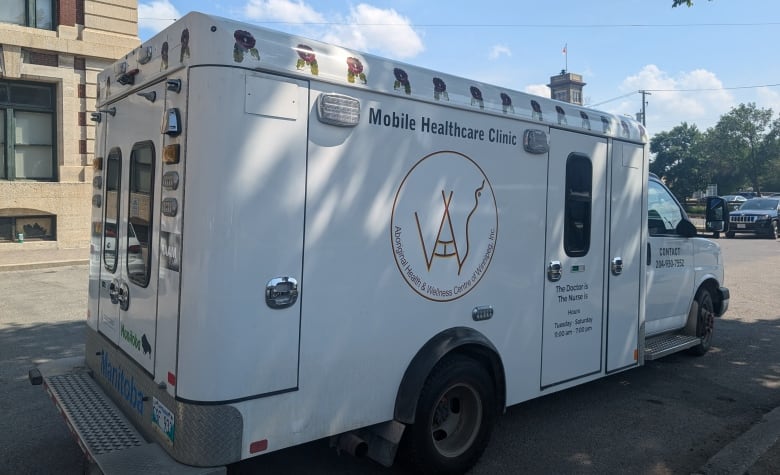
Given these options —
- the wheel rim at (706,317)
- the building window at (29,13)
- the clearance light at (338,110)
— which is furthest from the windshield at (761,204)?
Answer: the clearance light at (338,110)

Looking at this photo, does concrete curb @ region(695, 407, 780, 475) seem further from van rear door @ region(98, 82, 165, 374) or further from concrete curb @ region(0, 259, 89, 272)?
concrete curb @ region(0, 259, 89, 272)

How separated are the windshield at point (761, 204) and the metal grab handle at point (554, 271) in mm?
26619

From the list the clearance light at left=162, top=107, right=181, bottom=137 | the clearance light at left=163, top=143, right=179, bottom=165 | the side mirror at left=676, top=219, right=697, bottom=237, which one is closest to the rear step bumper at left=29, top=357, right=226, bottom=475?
the clearance light at left=163, top=143, right=179, bottom=165

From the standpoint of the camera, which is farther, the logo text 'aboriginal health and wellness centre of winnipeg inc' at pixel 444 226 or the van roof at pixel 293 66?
the logo text 'aboriginal health and wellness centre of winnipeg inc' at pixel 444 226

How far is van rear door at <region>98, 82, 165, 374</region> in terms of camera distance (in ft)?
11.0

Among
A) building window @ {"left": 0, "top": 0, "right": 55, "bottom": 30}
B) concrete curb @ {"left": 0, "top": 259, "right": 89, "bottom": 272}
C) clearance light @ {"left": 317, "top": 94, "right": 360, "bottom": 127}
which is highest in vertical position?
building window @ {"left": 0, "top": 0, "right": 55, "bottom": 30}

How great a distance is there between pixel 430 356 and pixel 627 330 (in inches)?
97.3

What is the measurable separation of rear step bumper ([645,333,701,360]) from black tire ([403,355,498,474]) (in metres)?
2.47

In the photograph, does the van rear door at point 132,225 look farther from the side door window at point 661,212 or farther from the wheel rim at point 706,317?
the wheel rim at point 706,317

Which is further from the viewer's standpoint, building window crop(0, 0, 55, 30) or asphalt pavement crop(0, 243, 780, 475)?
building window crop(0, 0, 55, 30)

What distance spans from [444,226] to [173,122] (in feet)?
5.45

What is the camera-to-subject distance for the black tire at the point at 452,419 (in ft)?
11.9

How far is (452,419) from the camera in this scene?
4.00m

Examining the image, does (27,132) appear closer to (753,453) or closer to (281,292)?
(281,292)
